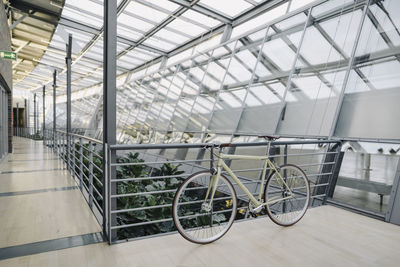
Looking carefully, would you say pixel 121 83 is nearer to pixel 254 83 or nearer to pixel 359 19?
pixel 254 83

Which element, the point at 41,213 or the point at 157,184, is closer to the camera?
the point at 41,213

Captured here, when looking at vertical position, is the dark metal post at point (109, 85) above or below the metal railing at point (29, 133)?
above

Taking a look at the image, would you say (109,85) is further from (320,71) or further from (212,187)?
(320,71)

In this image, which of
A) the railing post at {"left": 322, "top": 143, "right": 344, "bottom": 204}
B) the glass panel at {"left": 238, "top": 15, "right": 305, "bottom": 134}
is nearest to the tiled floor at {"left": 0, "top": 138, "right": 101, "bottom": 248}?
the railing post at {"left": 322, "top": 143, "right": 344, "bottom": 204}

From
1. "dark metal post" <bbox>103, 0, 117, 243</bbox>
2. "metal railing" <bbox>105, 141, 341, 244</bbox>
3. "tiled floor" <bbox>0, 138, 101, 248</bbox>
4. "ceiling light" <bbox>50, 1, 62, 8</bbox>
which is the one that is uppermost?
"ceiling light" <bbox>50, 1, 62, 8</bbox>

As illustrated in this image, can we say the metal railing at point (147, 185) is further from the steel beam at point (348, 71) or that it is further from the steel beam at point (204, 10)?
the steel beam at point (204, 10)

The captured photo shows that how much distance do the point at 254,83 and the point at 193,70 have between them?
11.5 feet

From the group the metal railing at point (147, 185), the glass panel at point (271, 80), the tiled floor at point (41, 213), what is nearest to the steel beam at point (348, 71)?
the metal railing at point (147, 185)

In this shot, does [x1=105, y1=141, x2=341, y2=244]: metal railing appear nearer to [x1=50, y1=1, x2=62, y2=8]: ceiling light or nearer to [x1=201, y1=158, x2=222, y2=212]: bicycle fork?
[x1=201, y1=158, x2=222, y2=212]: bicycle fork

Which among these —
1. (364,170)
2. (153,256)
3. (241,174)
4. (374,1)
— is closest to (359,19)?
(374,1)

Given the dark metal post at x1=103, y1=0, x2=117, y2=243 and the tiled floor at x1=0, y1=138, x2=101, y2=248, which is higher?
the dark metal post at x1=103, y1=0, x2=117, y2=243

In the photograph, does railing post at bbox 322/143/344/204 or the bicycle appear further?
railing post at bbox 322/143/344/204

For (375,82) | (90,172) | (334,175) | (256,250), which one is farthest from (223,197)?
(375,82)

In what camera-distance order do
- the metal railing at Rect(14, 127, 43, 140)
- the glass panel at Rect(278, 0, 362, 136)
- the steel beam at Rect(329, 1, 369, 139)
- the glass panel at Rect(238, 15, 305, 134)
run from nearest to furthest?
the steel beam at Rect(329, 1, 369, 139) < the glass panel at Rect(278, 0, 362, 136) < the glass panel at Rect(238, 15, 305, 134) < the metal railing at Rect(14, 127, 43, 140)
